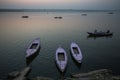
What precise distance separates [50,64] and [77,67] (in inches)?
165

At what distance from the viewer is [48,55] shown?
34.2 metres

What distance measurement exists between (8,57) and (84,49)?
14.8 meters

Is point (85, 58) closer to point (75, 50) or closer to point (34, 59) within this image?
point (75, 50)

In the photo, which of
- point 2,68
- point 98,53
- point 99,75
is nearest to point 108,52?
point 98,53

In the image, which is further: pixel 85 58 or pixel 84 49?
pixel 84 49

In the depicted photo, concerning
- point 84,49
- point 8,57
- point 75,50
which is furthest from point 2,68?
point 84,49

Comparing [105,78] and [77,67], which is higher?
[105,78]

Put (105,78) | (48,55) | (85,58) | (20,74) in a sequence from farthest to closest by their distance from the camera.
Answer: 1. (48,55)
2. (85,58)
3. (20,74)
4. (105,78)

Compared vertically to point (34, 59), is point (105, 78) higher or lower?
higher

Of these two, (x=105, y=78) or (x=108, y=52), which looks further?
(x=108, y=52)

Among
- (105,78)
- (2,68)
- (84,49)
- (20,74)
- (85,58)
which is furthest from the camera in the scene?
(84,49)

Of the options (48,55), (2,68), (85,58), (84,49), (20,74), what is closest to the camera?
(20,74)

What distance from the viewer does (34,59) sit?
106 feet

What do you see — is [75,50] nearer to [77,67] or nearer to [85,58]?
[85,58]
